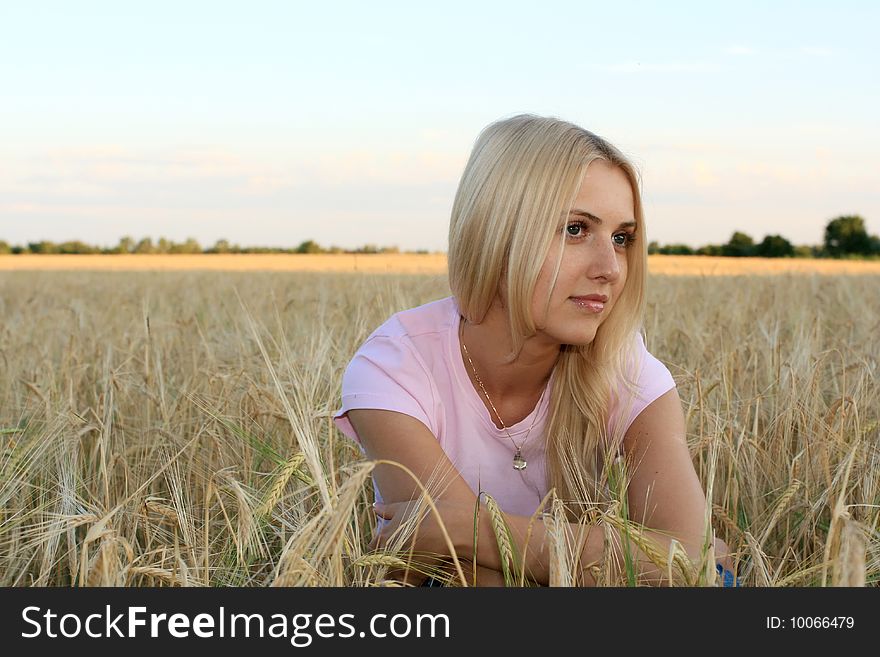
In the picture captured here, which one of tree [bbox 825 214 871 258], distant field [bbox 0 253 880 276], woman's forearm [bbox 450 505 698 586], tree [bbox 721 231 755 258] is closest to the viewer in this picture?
woman's forearm [bbox 450 505 698 586]

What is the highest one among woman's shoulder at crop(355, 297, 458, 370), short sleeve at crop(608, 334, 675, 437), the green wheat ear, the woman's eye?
the woman's eye

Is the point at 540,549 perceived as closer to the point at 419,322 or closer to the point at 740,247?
the point at 419,322

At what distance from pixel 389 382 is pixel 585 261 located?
47 cm

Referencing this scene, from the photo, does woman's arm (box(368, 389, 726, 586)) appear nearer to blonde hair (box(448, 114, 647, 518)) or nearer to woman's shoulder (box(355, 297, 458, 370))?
blonde hair (box(448, 114, 647, 518))

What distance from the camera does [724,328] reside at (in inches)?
161

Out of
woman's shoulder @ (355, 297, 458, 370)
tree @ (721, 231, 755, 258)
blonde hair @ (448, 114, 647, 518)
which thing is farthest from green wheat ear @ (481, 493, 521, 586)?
tree @ (721, 231, 755, 258)

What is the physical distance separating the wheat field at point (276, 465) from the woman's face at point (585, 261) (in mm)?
316

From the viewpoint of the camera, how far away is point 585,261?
1787 mm

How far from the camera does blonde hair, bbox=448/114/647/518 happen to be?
1757mm

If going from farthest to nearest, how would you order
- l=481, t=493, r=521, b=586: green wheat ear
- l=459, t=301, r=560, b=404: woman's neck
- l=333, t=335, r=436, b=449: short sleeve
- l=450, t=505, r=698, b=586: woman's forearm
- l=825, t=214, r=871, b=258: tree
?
l=825, t=214, r=871, b=258: tree, l=459, t=301, r=560, b=404: woman's neck, l=333, t=335, r=436, b=449: short sleeve, l=450, t=505, r=698, b=586: woman's forearm, l=481, t=493, r=521, b=586: green wheat ear

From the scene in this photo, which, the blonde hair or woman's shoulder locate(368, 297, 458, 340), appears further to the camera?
woman's shoulder locate(368, 297, 458, 340)

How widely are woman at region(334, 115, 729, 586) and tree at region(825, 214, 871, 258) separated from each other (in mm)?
41822

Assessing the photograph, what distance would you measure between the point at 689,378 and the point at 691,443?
502 mm
